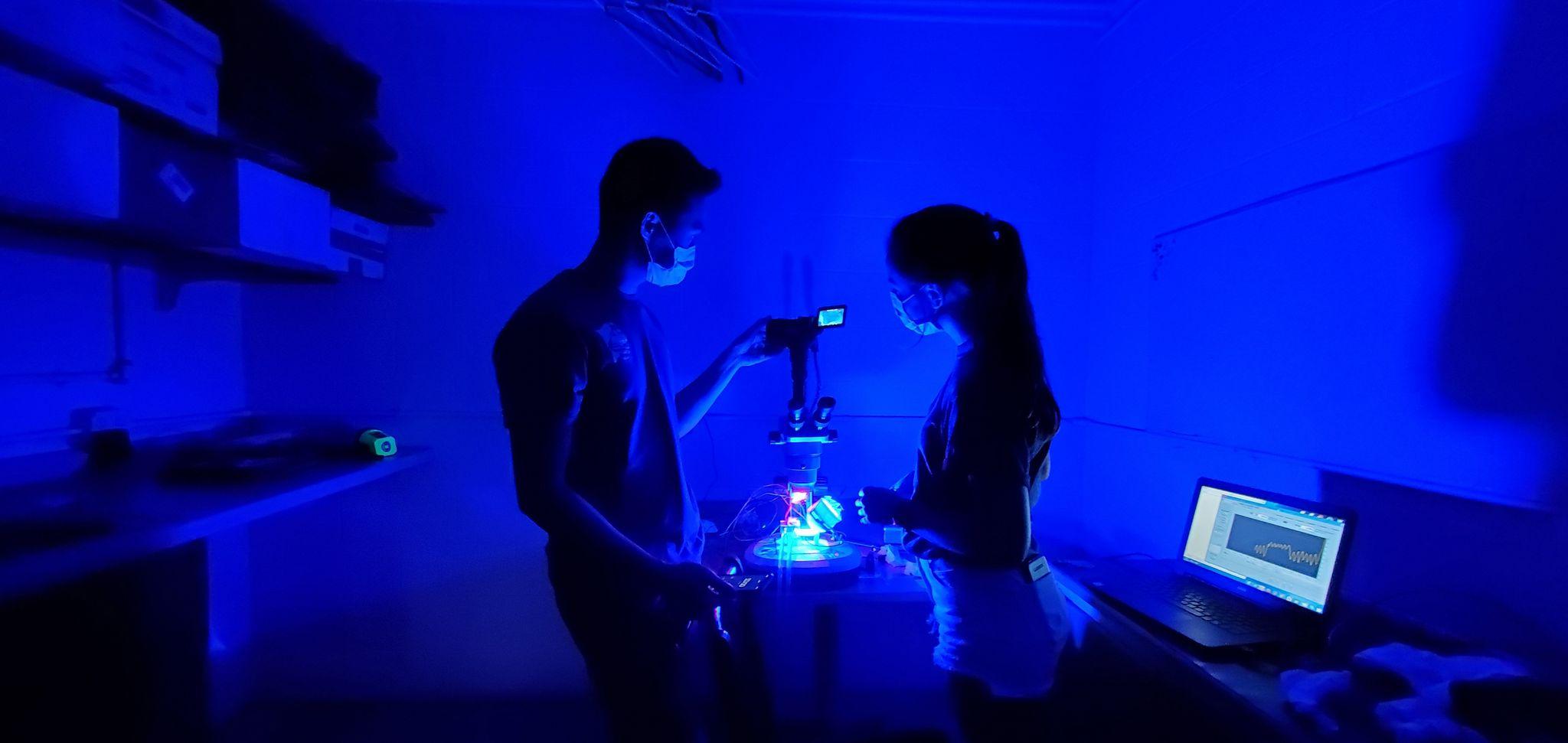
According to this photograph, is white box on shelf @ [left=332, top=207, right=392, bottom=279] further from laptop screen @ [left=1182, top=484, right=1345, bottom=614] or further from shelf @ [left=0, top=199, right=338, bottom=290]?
laptop screen @ [left=1182, top=484, right=1345, bottom=614]

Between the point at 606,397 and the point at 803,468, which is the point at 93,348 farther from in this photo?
the point at 803,468

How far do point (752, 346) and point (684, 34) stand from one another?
117cm

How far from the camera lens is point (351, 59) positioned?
1927mm

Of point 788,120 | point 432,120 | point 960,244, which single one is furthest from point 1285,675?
point 432,120

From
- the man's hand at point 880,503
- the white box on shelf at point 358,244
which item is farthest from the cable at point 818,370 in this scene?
the white box on shelf at point 358,244

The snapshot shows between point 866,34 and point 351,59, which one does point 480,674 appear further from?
point 866,34

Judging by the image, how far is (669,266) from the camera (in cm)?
149

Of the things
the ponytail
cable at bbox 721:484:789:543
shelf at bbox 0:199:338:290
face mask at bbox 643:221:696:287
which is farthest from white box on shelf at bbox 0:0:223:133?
the ponytail

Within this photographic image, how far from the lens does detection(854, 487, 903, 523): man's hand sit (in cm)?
139

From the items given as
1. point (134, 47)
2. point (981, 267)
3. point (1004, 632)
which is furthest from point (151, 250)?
point (1004, 632)

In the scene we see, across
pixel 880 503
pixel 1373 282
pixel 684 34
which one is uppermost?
pixel 684 34

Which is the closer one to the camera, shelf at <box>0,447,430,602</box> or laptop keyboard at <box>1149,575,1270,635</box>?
shelf at <box>0,447,430,602</box>

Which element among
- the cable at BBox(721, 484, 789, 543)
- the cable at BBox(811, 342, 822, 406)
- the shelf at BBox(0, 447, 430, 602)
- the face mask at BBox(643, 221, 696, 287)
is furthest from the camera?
the cable at BBox(811, 342, 822, 406)

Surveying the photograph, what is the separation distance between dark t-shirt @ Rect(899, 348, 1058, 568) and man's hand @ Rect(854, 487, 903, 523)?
0.40ft
